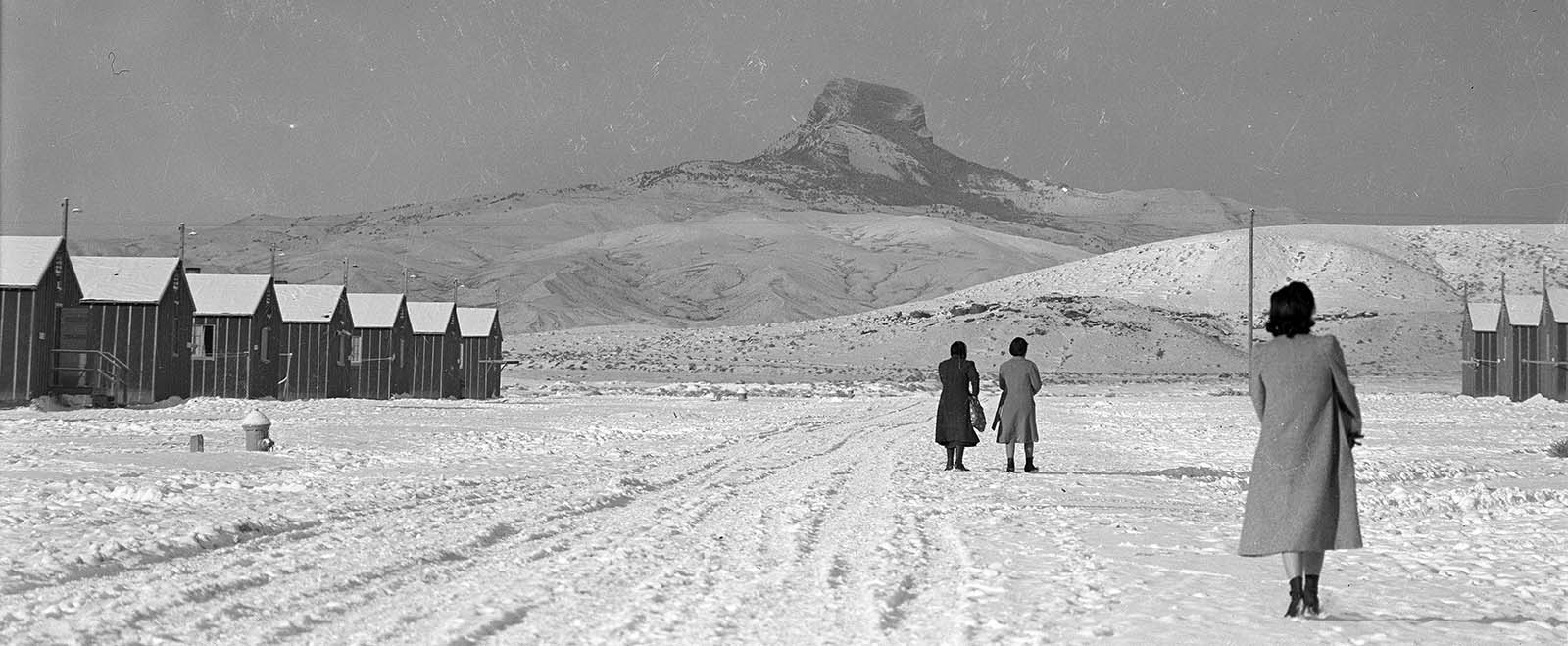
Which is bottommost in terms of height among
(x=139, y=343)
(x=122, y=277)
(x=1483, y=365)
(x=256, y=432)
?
(x=256, y=432)

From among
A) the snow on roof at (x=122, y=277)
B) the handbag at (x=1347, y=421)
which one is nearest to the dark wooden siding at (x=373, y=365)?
the snow on roof at (x=122, y=277)

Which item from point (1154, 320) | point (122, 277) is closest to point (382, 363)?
point (122, 277)

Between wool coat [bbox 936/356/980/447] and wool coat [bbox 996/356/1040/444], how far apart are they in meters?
0.57

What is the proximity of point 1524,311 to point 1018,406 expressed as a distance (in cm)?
4730

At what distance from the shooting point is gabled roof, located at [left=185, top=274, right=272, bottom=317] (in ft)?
153

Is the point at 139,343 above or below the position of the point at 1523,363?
below

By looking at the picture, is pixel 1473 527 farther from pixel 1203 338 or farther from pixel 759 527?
pixel 1203 338

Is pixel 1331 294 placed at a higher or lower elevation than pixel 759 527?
higher

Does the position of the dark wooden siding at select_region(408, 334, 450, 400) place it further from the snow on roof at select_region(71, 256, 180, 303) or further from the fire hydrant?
the fire hydrant

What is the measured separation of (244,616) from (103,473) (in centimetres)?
1013

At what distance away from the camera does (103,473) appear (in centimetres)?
1622

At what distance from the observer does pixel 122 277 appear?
43.3 m

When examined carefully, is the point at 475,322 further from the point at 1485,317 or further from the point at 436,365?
the point at 1485,317

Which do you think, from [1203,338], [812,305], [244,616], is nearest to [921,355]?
[1203,338]
